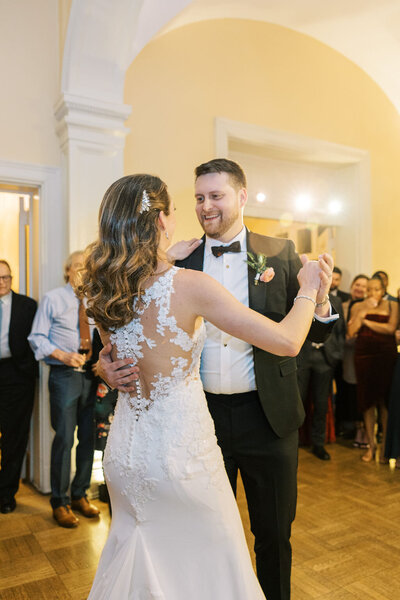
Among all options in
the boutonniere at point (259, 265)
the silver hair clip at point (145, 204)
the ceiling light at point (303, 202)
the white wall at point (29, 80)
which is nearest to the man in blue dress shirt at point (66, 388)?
the white wall at point (29, 80)

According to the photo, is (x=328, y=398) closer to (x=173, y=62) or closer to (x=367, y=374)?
(x=367, y=374)

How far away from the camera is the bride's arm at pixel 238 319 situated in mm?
1412

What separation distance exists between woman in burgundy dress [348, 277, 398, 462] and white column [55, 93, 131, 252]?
256 cm

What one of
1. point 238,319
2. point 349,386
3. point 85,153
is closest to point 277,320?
point 238,319

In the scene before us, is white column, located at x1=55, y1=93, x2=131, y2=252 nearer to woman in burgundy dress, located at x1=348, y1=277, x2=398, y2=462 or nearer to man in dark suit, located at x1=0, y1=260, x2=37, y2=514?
man in dark suit, located at x1=0, y1=260, x2=37, y2=514

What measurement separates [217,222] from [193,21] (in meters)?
3.46

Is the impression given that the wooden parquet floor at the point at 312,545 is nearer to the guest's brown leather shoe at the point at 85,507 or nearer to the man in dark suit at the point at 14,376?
the guest's brown leather shoe at the point at 85,507

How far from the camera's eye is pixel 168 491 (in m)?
1.45

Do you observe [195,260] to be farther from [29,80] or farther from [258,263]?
[29,80]

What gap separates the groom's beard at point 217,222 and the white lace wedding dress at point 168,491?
609mm

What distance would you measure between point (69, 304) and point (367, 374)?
2.76 m

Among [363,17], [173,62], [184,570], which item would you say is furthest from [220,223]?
[363,17]

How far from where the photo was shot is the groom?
6.24 feet

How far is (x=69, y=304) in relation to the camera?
3.55 meters
